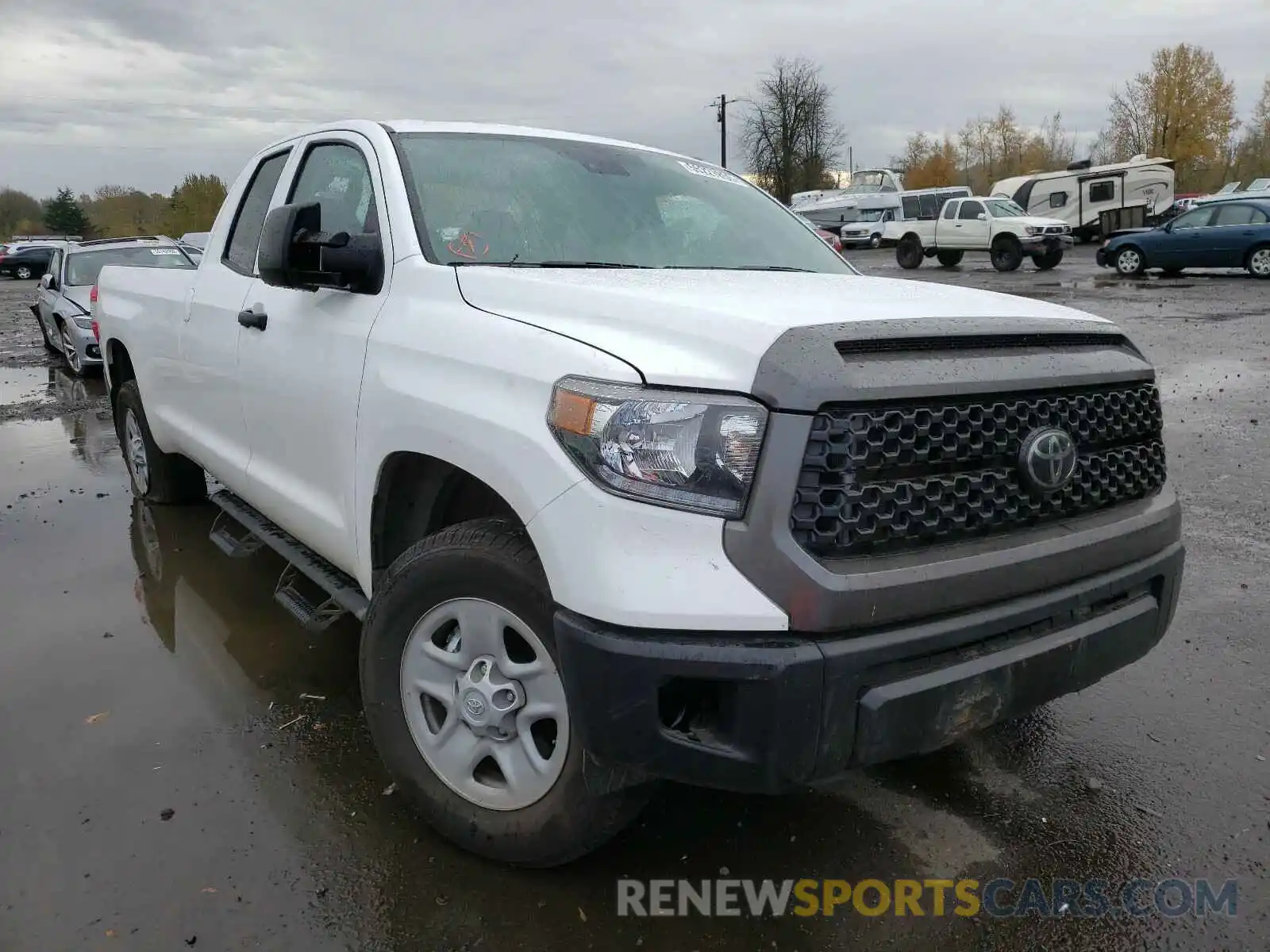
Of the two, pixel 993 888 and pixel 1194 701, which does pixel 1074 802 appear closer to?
pixel 993 888

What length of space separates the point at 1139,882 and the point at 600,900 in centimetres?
139

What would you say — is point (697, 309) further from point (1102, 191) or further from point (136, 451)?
point (1102, 191)

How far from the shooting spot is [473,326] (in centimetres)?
244

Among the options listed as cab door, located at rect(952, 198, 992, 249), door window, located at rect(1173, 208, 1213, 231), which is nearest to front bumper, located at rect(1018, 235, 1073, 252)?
cab door, located at rect(952, 198, 992, 249)

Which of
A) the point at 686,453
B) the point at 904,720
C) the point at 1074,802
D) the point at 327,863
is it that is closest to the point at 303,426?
the point at 327,863

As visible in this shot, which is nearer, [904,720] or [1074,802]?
[904,720]

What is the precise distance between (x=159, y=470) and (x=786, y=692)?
4695mm

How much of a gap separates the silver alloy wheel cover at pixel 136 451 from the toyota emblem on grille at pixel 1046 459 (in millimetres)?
4898

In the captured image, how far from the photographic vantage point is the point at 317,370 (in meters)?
3.02

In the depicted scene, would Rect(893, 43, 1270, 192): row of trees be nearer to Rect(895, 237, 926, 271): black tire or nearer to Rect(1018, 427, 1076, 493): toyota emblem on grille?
Rect(895, 237, 926, 271): black tire

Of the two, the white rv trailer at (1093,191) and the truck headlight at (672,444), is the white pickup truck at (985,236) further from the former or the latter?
the truck headlight at (672,444)

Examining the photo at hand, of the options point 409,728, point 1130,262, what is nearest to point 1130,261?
point 1130,262

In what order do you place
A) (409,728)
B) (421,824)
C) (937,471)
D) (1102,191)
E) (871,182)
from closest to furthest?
(937,471) → (409,728) → (421,824) → (1102,191) → (871,182)

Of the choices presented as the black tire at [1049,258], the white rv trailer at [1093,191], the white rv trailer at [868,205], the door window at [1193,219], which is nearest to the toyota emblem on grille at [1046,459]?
the door window at [1193,219]
